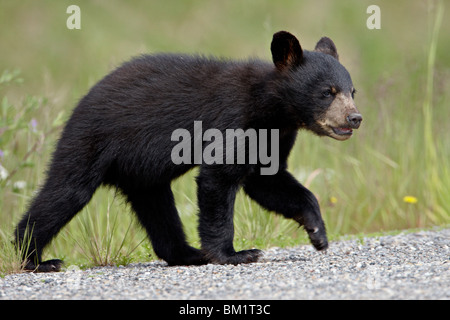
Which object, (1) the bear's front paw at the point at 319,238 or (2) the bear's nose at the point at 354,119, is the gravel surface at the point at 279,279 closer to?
(1) the bear's front paw at the point at 319,238

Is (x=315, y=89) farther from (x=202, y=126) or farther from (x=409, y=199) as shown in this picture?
(x=409, y=199)

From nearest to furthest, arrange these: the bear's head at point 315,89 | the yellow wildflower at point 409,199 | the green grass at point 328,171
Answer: the bear's head at point 315,89
the green grass at point 328,171
the yellow wildflower at point 409,199

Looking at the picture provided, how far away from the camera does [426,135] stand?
7652mm

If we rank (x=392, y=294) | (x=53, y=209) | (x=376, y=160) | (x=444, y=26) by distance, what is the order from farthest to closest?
(x=444, y=26)
(x=376, y=160)
(x=53, y=209)
(x=392, y=294)

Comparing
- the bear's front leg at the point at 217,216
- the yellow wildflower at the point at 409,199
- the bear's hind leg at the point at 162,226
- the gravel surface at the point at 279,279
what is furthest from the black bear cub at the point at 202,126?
the yellow wildflower at the point at 409,199

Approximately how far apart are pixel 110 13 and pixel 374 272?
569 inches

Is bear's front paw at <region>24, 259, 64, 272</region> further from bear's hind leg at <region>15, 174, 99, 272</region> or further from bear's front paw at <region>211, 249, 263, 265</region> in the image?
bear's front paw at <region>211, 249, 263, 265</region>

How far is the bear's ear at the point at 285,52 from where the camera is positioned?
222 inches

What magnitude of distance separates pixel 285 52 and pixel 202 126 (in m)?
0.88

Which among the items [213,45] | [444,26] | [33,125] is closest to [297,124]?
[33,125]

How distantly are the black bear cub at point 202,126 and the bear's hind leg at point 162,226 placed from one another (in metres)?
0.30

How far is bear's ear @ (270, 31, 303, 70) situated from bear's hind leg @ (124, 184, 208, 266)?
139cm

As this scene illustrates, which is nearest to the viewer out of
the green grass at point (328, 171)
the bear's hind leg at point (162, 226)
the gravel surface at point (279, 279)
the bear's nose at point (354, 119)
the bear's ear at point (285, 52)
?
the gravel surface at point (279, 279)
